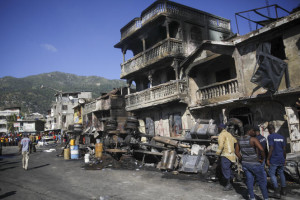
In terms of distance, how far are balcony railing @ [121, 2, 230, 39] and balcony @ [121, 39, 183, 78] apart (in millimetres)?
2639

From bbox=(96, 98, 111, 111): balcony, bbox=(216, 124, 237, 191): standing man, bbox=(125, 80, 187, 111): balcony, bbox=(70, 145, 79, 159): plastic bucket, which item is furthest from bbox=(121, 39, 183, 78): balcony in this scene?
bbox=(216, 124, 237, 191): standing man

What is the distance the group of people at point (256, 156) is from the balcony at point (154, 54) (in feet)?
36.9

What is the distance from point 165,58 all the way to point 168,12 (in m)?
3.94

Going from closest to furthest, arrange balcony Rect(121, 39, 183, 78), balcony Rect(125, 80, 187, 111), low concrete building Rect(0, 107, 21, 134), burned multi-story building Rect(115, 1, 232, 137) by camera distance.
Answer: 1. balcony Rect(125, 80, 187, 111)
2. burned multi-story building Rect(115, 1, 232, 137)
3. balcony Rect(121, 39, 183, 78)
4. low concrete building Rect(0, 107, 21, 134)

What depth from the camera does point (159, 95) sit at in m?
17.8

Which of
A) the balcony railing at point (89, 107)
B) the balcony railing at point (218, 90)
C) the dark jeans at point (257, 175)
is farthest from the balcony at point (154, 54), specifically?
the balcony railing at point (89, 107)

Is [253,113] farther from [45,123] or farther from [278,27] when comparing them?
[45,123]

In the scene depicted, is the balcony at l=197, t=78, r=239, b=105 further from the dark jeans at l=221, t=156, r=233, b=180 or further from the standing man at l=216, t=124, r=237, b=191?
the dark jeans at l=221, t=156, r=233, b=180

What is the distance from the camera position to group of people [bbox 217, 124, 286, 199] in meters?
5.21

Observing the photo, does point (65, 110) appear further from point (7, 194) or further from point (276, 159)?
point (276, 159)

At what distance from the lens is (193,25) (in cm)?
1938

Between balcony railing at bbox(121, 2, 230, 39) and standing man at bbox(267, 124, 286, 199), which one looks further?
balcony railing at bbox(121, 2, 230, 39)

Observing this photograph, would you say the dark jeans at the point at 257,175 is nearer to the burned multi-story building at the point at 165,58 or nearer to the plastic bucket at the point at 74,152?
the burned multi-story building at the point at 165,58

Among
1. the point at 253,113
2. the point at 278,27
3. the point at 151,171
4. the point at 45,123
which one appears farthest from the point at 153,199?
the point at 45,123
